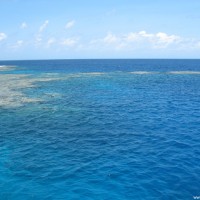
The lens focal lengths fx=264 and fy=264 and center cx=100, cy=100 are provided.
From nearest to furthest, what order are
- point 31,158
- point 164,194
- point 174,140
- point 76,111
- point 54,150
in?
1. point 164,194
2. point 31,158
3. point 54,150
4. point 174,140
5. point 76,111

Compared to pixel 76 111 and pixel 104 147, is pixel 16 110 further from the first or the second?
pixel 104 147

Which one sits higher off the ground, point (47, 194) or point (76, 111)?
point (76, 111)

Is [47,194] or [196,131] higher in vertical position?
[196,131]

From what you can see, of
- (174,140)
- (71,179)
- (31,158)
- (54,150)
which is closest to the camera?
(71,179)

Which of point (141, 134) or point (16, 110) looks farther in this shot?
point (16, 110)

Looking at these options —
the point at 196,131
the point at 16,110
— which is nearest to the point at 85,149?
the point at 196,131

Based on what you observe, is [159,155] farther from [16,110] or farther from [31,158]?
[16,110]

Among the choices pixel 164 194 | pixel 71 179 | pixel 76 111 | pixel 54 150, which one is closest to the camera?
pixel 164 194

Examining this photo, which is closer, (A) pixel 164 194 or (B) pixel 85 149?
(A) pixel 164 194

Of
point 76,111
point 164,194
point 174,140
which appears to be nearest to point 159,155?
point 174,140
